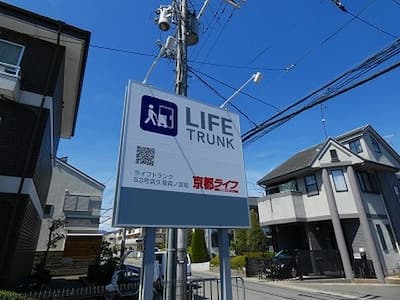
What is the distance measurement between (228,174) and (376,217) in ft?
49.9

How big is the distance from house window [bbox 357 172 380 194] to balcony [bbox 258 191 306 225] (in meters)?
3.74

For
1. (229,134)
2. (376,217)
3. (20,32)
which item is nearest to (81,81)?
(20,32)

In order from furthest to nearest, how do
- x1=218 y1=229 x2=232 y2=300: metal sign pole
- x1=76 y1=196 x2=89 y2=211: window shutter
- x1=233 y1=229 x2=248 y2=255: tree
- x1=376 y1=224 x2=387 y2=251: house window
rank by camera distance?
x1=76 y1=196 x2=89 y2=211: window shutter, x1=233 y1=229 x2=248 y2=255: tree, x1=376 y1=224 x2=387 y2=251: house window, x1=218 y1=229 x2=232 y2=300: metal sign pole

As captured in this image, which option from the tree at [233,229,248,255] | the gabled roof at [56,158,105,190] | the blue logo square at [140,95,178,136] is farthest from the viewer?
the gabled roof at [56,158,105,190]

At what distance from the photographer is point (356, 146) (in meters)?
18.9

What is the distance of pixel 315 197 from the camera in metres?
17.0

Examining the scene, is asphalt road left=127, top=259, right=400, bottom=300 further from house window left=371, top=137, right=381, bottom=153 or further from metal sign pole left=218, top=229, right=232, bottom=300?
house window left=371, top=137, right=381, bottom=153

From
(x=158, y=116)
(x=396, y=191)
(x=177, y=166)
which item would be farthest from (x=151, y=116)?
(x=396, y=191)

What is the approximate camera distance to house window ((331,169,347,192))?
16.0 metres

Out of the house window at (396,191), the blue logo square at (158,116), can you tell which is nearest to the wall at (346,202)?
the house window at (396,191)

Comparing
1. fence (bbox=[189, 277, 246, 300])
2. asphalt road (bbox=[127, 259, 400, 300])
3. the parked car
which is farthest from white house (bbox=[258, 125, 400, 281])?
fence (bbox=[189, 277, 246, 300])

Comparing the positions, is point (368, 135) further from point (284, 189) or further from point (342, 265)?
point (342, 265)

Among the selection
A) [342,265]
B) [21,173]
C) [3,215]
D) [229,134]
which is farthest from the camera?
[342,265]

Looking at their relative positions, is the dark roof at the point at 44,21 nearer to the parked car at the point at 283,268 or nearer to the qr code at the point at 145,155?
the qr code at the point at 145,155
